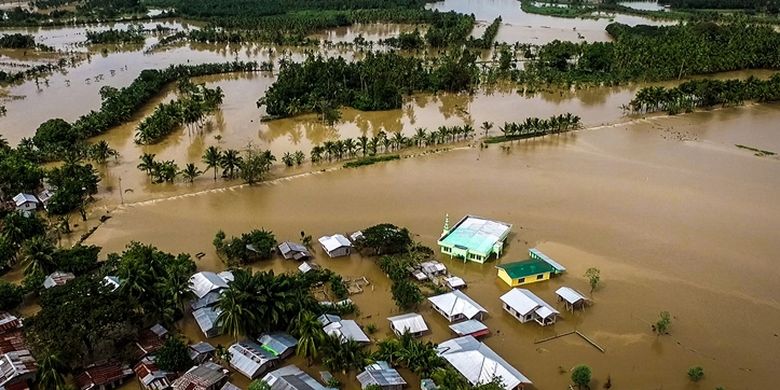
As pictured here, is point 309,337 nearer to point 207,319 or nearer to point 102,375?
point 207,319

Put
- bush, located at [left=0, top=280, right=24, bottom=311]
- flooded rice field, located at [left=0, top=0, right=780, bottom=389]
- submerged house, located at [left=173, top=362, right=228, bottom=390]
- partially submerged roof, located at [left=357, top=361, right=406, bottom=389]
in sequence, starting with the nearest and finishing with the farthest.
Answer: submerged house, located at [left=173, top=362, right=228, bottom=390] → partially submerged roof, located at [left=357, top=361, right=406, bottom=389] → flooded rice field, located at [left=0, top=0, right=780, bottom=389] → bush, located at [left=0, top=280, right=24, bottom=311]

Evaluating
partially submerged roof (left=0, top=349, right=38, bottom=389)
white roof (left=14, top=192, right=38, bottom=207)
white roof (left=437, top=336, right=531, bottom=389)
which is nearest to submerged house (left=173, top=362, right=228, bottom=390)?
partially submerged roof (left=0, top=349, right=38, bottom=389)

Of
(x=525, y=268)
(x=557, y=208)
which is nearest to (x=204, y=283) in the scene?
(x=525, y=268)

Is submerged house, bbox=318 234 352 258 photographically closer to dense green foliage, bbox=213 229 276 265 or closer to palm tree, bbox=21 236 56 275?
dense green foliage, bbox=213 229 276 265

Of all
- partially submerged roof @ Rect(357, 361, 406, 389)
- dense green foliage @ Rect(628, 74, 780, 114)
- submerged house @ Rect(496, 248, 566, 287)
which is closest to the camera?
partially submerged roof @ Rect(357, 361, 406, 389)

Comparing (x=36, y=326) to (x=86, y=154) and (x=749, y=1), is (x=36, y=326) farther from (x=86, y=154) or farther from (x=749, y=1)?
(x=749, y=1)

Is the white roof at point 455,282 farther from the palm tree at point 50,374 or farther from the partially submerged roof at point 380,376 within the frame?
the palm tree at point 50,374

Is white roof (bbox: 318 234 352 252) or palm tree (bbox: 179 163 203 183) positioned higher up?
palm tree (bbox: 179 163 203 183)
